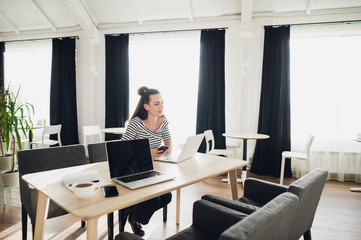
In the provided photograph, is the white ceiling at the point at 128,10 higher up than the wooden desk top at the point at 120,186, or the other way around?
the white ceiling at the point at 128,10

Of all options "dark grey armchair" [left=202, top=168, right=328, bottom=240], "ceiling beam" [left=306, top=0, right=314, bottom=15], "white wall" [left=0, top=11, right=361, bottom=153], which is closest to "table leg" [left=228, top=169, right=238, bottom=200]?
"dark grey armchair" [left=202, top=168, right=328, bottom=240]

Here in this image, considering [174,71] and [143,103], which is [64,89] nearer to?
[174,71]

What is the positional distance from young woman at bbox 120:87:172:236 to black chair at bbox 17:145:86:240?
1.43ft

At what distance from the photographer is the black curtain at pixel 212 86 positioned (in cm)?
423

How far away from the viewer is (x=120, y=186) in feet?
4.11

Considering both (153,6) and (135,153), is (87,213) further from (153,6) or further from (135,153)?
(153,6)

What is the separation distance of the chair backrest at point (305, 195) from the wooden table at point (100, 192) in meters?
0.52

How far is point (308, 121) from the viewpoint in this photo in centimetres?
397

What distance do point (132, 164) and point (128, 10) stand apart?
391 cm

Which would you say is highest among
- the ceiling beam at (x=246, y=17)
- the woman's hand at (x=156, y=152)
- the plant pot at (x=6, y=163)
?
the ceiling beam at (x=246, y=17)

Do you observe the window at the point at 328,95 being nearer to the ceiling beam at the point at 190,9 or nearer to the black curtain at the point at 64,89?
the ceiling beam at the point at 190,9

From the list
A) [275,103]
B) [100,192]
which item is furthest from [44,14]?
[100,192]

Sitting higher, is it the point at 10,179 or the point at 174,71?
the point at 174,71

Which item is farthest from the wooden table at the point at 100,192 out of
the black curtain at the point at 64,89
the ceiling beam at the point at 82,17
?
the black curtain at the point at 64,89
